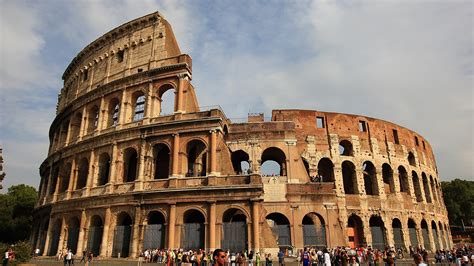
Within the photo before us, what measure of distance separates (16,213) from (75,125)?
2153 centimetres

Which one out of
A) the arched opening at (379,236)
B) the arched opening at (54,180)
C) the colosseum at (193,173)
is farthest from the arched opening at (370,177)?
the arched opening at (54,180)

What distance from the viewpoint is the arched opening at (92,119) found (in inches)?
988

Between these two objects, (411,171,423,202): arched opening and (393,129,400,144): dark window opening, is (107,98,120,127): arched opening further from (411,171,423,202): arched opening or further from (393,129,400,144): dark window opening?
(411,171,423,202): arched opening

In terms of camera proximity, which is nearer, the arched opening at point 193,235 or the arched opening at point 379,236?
the arched opening at point 193,235

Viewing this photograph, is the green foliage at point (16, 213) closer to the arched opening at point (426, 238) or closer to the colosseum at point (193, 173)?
the colosseum at point (193, 173)

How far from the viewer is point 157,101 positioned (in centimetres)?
2242

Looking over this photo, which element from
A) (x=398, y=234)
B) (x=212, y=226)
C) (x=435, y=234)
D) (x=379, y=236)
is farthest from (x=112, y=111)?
(x=435, y=234)

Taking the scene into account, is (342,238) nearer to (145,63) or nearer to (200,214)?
(200,214)

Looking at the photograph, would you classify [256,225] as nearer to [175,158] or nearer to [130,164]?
[175,158]

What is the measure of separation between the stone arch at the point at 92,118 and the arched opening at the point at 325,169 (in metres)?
18.0

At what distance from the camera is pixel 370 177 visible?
26.6m

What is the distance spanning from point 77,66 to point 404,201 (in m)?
30.6

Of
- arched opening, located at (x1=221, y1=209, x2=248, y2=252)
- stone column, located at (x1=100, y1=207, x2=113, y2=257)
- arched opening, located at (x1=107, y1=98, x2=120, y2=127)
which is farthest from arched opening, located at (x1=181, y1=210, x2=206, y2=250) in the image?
arched opening, located at (x1=107, y1=98, x2=120, y2=127)

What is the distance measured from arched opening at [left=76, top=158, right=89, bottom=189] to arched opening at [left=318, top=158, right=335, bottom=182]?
59.3 feet
